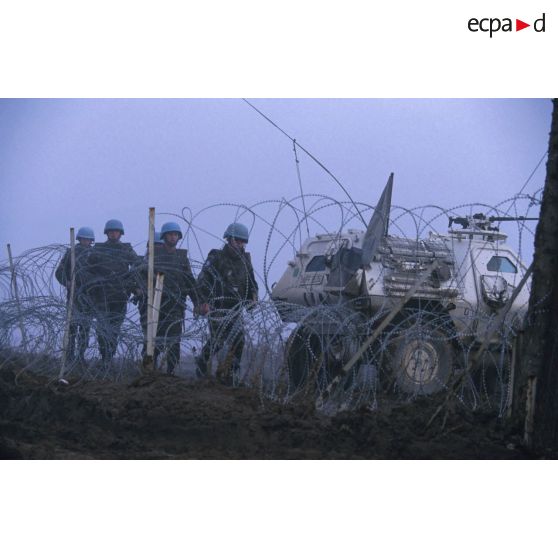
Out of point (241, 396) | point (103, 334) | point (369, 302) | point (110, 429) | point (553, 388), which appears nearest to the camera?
point (553, 388)

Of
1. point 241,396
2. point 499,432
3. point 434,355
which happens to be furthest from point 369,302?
point 499,432

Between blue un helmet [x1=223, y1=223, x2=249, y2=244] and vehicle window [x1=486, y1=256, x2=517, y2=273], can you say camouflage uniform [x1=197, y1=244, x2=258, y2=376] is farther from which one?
vehicle window [x1=486, y1=256, x2=517, y2=273]

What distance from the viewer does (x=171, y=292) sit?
10891mm

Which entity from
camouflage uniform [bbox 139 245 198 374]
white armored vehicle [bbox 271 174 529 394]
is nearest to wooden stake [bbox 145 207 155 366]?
camouflage uniform [bbox 139 245 198 374]

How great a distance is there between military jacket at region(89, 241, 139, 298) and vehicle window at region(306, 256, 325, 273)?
2.55 metres

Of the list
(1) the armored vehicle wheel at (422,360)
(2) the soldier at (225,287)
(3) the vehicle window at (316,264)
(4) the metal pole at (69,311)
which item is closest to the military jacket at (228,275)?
(2) the soldier at (225,287)

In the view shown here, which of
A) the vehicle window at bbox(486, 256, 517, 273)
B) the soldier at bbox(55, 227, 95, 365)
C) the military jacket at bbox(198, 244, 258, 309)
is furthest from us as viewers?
the vehicle window at bbox(486, 256, 517, 273)

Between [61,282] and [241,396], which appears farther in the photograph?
[61,282]

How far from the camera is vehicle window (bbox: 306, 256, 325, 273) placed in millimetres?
12984

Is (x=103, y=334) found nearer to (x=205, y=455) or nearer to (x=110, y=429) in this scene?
(x=110, y=429)

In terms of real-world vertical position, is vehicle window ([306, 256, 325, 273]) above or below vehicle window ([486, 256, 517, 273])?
below

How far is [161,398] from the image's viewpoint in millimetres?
9281

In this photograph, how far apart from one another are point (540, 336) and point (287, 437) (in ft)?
7.17

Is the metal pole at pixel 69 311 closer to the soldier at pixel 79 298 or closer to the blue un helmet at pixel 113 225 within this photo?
the soldier at pixel 79 298
